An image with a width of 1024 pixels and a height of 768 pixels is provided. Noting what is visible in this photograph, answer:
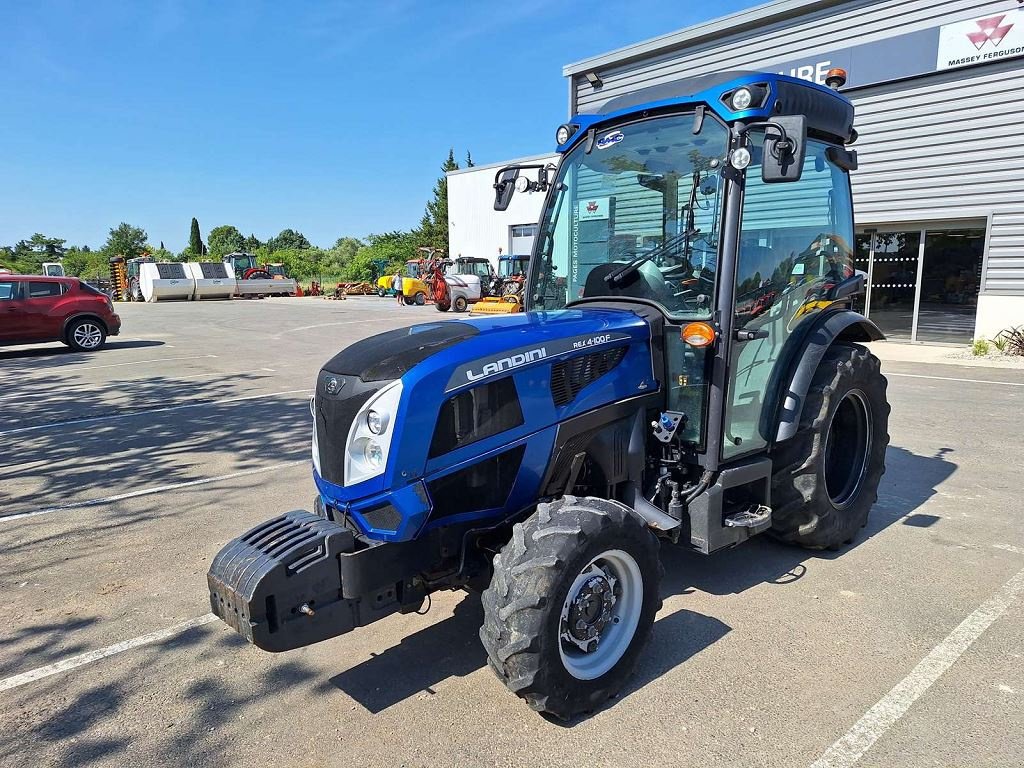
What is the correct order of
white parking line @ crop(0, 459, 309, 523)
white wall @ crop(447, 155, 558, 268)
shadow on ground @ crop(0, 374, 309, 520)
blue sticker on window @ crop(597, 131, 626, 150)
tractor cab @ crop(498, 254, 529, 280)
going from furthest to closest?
1. white wall @ crop(447, 155, 558, 268)
2. tractor cab @ crop(498, 254, 529, 280)
3. shadow on ground @ crop(0, 374, 309, 520)
4. white parking line @ crop(0, 459, 309, 523)
5. blue sticker on window @ crop(597, 131, 626, 150)

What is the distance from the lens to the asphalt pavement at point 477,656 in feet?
8.59

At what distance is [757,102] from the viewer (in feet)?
10.8

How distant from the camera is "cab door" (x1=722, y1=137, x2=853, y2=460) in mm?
3572

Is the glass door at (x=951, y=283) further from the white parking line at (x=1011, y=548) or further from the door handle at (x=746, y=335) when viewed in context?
the door handle at (x=746, y=335)

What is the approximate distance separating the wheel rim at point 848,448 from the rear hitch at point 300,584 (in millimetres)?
3189

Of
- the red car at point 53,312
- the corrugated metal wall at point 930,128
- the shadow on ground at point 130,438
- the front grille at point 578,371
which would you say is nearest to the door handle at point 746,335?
the front grille at point 578,371

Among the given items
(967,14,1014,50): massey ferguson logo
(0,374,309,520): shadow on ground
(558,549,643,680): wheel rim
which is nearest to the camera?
(558,549,643,680): wheel rim

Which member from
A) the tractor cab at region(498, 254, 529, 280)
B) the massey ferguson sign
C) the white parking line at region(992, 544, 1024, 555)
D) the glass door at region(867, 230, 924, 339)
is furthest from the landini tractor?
the tractor cab at region(498, 254, 529, 280)

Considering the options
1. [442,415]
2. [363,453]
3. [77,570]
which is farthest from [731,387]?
[77,570]

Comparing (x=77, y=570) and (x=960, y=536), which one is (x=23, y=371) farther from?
(x=960, y=536)

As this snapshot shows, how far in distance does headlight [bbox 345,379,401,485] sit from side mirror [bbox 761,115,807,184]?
1.86 m

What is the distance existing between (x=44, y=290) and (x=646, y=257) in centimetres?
1466

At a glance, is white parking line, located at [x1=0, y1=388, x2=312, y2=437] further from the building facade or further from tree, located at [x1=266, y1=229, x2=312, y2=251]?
tree, located at [x1=266, y1=229, x2=312, y2=251]

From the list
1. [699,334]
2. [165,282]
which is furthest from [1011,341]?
[165,282]
